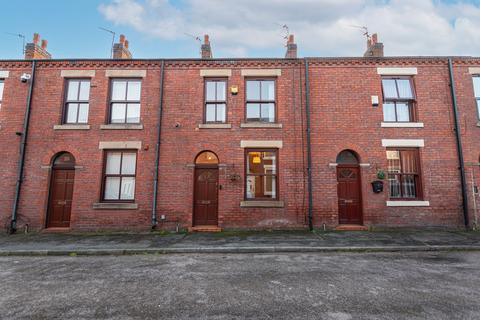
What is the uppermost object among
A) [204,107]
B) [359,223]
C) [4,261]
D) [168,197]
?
[204,107]

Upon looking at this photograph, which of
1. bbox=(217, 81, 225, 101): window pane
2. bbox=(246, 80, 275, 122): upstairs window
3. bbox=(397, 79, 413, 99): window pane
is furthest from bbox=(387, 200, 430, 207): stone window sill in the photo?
bbox=(217, 81, 225, 101): window pane

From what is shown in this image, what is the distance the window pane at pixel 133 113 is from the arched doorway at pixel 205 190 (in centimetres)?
304

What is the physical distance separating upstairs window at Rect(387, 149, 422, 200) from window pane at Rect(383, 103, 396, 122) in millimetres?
1291

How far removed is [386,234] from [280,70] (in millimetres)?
7330

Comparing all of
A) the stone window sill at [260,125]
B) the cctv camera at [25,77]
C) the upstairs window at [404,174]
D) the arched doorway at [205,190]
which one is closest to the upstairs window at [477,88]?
the upstairs window at [404,174]

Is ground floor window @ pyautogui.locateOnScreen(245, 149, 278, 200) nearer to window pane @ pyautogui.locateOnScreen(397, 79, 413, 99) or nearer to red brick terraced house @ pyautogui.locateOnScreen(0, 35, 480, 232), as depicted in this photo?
red brick terraced house @ pyautogui.locateOnScreen(0, 35, 480, 232)

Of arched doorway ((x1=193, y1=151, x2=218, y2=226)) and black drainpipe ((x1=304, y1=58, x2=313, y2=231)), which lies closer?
black drainpipe ((x1=304, y1=58, x2=313, y2=231))

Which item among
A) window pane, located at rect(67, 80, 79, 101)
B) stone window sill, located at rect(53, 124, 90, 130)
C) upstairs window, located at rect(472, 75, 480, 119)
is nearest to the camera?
stone window sill, located at rect(53, 124, 90, 130)

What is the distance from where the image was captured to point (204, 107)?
33.5 ft

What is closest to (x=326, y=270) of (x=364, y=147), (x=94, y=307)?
(x=94, y=307)

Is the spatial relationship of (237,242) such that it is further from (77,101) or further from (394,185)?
(77,101)

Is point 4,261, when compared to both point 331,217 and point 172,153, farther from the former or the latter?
point 331,217

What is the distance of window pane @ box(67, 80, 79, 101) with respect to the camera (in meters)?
10.2

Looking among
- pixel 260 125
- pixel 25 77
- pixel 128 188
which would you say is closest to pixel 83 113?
pixel 25 77
